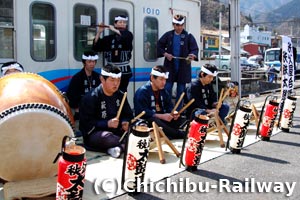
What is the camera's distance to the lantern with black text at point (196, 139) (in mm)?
4723

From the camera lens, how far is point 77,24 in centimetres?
693

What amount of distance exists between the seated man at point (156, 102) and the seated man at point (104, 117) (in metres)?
0.49

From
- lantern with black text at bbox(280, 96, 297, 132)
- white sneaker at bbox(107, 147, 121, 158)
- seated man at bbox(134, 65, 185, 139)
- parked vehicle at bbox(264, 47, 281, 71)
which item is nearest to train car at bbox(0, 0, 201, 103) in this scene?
seated man at bbox(134, 65, 185, 139)

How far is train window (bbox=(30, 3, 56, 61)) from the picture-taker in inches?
248

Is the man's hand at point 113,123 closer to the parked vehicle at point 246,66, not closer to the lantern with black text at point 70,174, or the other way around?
the lantern with black text at point 70,174

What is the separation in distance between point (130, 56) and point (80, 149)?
13.7 feet

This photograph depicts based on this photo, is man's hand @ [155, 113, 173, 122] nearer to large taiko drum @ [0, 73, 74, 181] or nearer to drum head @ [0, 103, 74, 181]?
large taiko drum @ [0, 73, 74, 181]

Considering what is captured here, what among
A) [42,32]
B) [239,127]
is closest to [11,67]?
[42,32]

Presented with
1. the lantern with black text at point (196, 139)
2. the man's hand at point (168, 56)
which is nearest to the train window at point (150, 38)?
the man's hand at point (168, 56)

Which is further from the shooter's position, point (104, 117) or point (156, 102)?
point (156, 102)

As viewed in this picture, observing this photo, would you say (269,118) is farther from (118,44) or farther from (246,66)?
(246,66)

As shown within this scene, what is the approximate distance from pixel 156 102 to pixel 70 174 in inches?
124

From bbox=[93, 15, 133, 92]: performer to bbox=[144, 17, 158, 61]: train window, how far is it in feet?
2.97

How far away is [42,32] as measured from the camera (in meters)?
6.44
